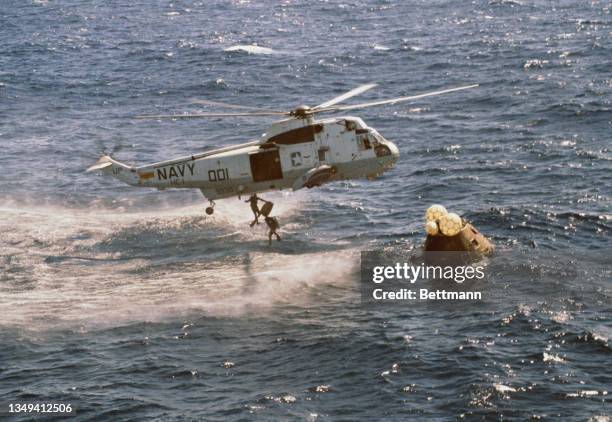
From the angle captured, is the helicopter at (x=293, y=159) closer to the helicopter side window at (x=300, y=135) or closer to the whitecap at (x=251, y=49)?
the helicopter side window at (x=300, y=135)

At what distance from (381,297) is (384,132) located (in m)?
30.3

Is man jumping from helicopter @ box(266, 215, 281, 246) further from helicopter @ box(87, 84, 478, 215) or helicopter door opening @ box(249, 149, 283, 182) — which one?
helicopter door opening @ box(249, 149, 283, 182)

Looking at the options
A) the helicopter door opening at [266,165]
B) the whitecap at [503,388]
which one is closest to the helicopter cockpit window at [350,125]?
the helicopter door opening at [266,165]

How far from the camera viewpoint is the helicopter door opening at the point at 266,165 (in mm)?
47406

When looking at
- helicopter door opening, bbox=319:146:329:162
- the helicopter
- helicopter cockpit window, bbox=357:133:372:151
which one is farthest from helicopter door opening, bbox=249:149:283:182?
helicopter cockpit window, bbox=357:133:372:151

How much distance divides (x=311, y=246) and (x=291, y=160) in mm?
4504

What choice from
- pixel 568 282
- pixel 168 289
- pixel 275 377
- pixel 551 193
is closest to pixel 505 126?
pixel 551 193

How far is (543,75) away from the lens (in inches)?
3226

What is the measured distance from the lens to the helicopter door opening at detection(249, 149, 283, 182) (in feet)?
156

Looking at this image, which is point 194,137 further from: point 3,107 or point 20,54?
point 20,54

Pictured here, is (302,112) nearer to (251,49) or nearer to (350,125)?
(350,125)

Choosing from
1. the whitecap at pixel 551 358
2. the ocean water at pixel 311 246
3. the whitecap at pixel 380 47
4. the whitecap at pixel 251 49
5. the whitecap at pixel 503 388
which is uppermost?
the whitecap at pixel 251 49

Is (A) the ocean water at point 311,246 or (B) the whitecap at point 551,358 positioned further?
(B) the whitecap at point 551,358

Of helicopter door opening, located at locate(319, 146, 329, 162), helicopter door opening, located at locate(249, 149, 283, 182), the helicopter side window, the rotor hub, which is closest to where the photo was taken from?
the rotor hub
